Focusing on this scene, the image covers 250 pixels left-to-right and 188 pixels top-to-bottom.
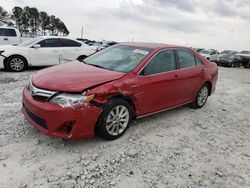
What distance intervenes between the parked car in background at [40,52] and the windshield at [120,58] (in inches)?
155

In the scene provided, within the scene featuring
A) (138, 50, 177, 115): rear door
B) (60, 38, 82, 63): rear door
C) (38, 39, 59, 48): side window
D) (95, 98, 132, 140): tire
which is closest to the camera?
(95, 98, 132, 140): tire

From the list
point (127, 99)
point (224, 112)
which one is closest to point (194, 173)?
point (127, 99)

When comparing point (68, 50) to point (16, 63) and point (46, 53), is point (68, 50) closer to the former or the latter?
point (46, 53)

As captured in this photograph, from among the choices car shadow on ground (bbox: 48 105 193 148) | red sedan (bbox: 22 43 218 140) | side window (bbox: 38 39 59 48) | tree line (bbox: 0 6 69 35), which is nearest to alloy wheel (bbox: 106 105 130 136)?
red sedan (bbox: 22 43 218 140)

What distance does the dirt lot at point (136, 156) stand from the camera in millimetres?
2820

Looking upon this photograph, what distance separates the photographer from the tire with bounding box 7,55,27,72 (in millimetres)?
8422

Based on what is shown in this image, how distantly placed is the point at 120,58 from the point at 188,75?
155 centimetres

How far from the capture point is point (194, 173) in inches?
122

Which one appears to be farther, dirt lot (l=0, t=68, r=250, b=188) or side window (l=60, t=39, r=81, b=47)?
side window (l=60, t=39, r=81, b=47)

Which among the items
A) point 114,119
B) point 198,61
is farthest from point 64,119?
point 198,61

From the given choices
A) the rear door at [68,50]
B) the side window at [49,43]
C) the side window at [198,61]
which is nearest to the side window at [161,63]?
the side window at [198,61]

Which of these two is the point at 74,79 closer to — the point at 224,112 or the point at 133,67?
the point at 133,67

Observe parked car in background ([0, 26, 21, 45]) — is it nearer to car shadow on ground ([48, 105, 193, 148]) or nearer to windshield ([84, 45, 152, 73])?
windshield ([84, 45, 152, 73])

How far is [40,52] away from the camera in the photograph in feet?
29.0
